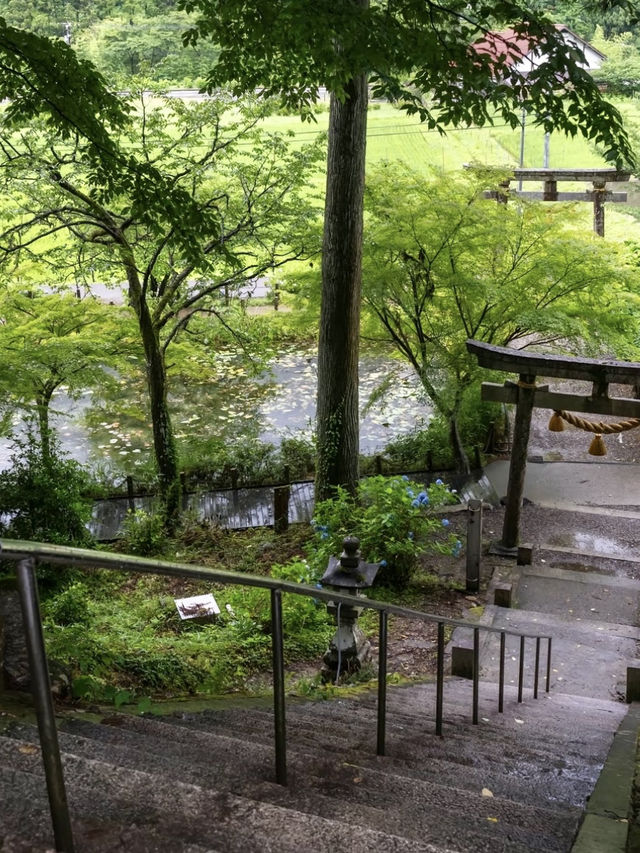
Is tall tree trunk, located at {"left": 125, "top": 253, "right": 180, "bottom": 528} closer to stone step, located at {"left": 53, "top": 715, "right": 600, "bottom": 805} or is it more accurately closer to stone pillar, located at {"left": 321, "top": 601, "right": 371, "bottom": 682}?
stone pillar, located at {"left": 321, "top": 601, "right": 371, "bottom": 682}

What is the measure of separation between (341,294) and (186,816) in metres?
8.07

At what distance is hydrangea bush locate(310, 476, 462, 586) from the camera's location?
8.64 m

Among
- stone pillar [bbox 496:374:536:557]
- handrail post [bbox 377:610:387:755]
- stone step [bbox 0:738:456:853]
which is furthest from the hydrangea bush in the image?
stone step [bbox 0:738:456:853]

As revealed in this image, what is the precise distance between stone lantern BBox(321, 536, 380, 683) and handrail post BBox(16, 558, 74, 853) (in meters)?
3.99

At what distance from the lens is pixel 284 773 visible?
2.58 m

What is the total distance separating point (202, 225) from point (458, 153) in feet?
120

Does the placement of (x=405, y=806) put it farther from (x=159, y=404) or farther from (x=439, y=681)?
(x=159, y=404)

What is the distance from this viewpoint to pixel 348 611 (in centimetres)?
607

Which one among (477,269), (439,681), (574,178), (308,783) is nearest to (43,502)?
(439,681)

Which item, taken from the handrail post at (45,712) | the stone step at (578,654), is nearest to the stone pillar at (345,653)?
the stone step at (578,654)

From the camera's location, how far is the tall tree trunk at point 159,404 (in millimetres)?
10773

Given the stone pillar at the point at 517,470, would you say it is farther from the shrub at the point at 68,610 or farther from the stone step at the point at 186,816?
the stone step at the point at 186,816

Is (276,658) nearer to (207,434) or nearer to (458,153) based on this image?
(207,434)

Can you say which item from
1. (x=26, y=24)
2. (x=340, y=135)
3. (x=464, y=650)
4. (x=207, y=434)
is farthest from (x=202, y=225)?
(x=26, y=24)
